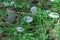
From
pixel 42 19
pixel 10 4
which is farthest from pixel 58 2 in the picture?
pixel 10 4

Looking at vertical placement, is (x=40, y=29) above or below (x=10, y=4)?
below

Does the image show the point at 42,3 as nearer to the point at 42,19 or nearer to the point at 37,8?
the point at 37,8

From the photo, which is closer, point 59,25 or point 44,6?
point 59,25

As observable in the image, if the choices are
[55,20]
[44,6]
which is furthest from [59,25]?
[44,6]

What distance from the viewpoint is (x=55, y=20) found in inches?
73.7

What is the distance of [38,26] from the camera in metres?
1.85

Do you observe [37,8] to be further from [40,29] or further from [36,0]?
[40,29]

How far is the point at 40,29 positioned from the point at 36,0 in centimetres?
39

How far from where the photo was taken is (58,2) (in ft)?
6.61

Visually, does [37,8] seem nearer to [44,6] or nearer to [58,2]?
[44,6]

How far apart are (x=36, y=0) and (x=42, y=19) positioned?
0.28 metres

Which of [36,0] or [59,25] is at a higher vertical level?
[36,0]

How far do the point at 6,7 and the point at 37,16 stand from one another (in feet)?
1.14

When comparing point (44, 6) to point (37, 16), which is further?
point (44, 6)
